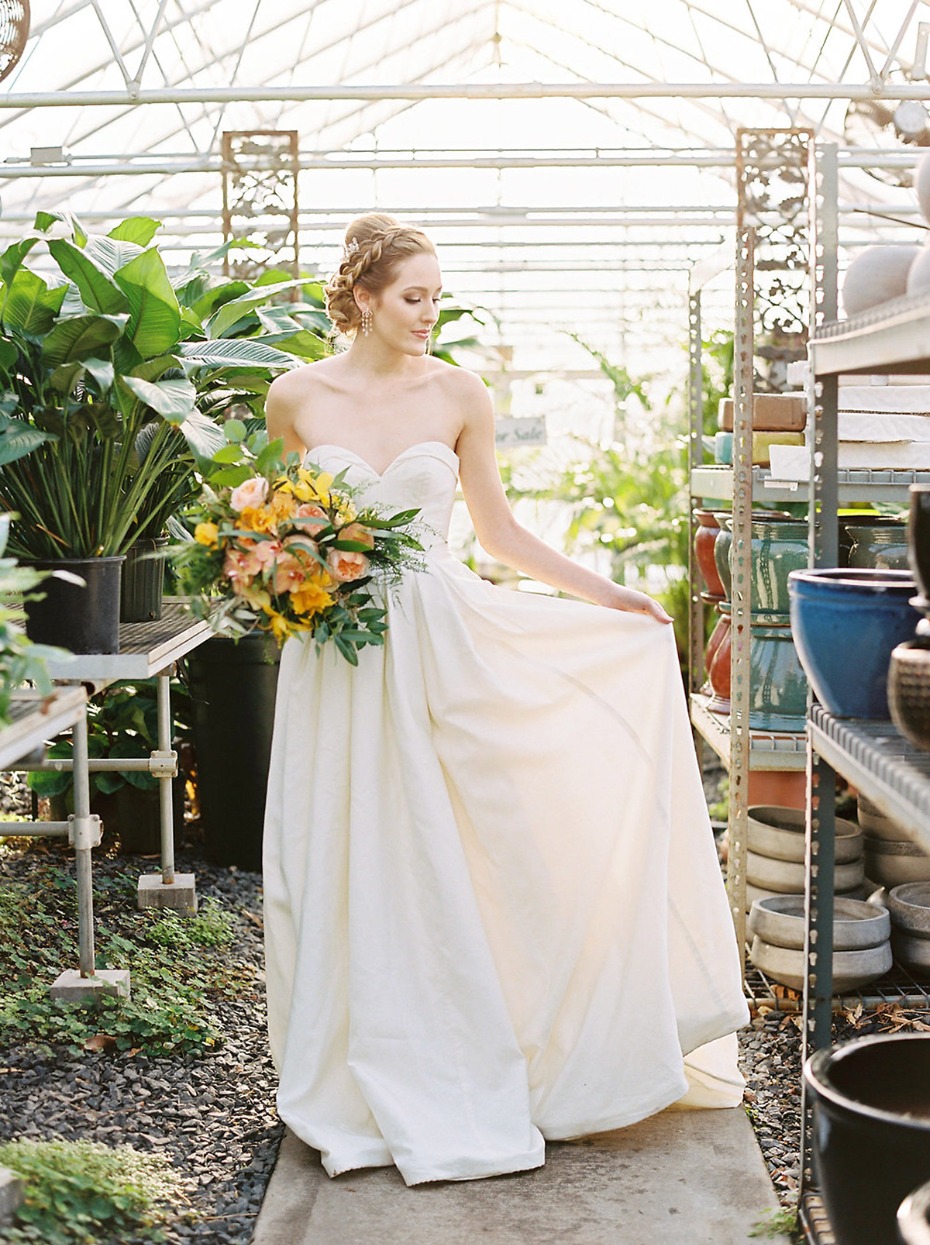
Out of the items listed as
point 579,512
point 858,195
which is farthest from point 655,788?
point 858,195

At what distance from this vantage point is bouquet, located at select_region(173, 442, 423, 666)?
281cm

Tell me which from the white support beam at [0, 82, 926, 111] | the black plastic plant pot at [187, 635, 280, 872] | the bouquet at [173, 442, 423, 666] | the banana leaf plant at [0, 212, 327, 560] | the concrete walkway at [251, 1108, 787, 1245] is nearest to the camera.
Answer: the concrete walkway at [251, 1108, 787, 1245]

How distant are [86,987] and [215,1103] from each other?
555 millimetres

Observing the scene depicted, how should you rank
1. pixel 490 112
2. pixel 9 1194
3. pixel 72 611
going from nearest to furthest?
pixel 9 1194, pixel 72 611, pixel 490 112

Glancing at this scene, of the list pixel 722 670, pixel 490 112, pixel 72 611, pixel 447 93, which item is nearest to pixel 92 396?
pixel 72 611

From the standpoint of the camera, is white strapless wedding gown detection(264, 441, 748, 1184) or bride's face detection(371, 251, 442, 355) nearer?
white strapless wedding gown detection(264, 441, 748, 1184)

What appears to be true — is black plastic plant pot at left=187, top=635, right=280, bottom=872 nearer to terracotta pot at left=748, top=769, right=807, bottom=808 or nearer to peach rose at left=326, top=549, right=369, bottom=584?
terracotta pot at left=748, top=769, right=807, bottom=808

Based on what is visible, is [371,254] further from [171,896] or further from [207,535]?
[171,896]

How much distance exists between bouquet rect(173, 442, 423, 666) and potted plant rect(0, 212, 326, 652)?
211 millimetres

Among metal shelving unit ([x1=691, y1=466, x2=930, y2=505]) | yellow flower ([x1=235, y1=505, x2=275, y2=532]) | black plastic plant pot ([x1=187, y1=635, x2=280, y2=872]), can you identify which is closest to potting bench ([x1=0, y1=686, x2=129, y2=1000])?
yellow flower ([x1=235, y1=505, x2=275, y2=532])

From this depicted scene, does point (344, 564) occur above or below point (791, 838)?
above

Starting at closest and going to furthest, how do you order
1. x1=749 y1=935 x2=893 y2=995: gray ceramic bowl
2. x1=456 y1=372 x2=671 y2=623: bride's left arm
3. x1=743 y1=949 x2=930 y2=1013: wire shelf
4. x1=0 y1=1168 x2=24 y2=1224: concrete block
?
1. x1=0 y1=1168 x2=24 y2=1224: concrete block
2. x1=456 y1=372 x2=671 y2=623: bride's left arm
3. x1=749 y1=935 x2=893 y2=995: gray ceramic bowl
4. x1=743 y1=949 x2=930 y2=1013: wire shelf

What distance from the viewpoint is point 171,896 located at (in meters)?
4.48

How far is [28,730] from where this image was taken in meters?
2.12
